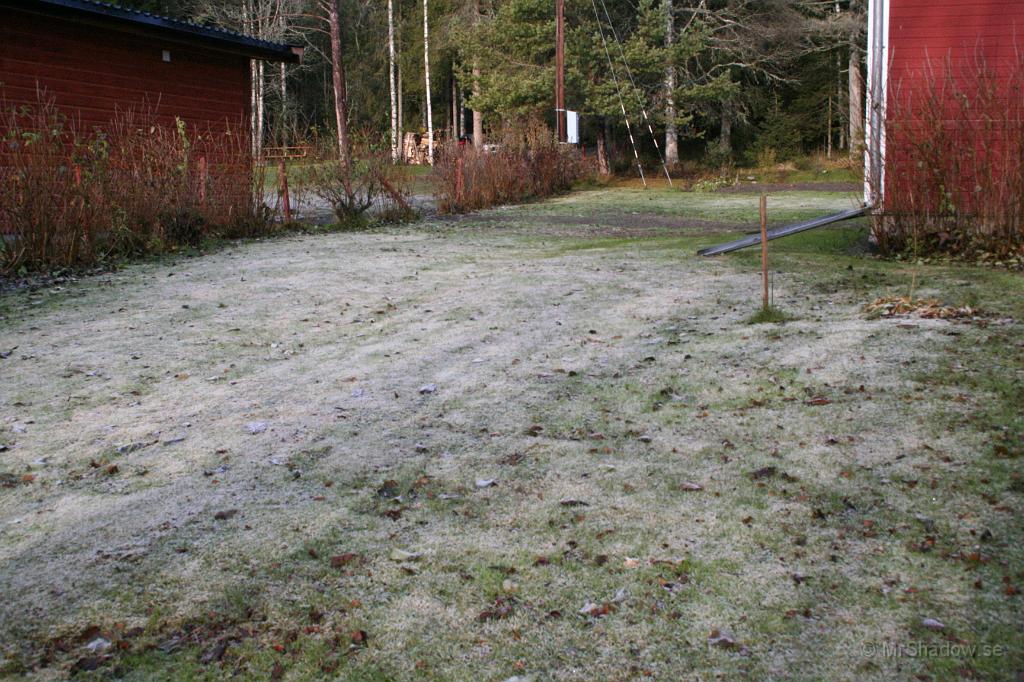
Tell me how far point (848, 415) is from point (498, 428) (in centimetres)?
152

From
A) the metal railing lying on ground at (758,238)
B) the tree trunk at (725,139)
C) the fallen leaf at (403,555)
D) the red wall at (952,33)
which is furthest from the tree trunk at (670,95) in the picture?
the fallen leaf at (403,555)

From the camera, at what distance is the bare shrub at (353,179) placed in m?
12.9

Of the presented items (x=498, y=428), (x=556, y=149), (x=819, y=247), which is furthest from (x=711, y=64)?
(x=498, y=428)

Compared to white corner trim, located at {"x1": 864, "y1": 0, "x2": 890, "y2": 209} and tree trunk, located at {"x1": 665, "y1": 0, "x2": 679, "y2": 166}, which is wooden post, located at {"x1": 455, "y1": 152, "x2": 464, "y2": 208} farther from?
tree trunk, located at {"x1": 665, "y1": 0, "x2": 679, "y2": 166}

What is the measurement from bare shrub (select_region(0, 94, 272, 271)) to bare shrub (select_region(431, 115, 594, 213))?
427cm

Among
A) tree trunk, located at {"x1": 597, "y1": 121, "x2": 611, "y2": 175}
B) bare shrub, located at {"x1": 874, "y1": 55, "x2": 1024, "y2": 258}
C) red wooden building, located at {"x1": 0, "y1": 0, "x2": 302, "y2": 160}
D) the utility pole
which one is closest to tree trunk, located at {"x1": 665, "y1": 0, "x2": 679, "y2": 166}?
tree trunk, located at {"x1": 597, "y1": 121, "x2": 611, "y2": 175}

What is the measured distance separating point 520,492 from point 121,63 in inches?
480

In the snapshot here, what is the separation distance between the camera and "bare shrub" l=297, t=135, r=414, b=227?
509 inches

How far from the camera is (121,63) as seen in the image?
13383mm

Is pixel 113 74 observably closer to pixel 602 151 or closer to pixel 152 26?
pixel 152 26

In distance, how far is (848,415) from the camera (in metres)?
4.11

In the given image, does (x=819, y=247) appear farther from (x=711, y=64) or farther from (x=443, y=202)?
(x=711, y=64)

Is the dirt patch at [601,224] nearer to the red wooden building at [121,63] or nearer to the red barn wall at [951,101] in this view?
the red barn wall at [951,101]

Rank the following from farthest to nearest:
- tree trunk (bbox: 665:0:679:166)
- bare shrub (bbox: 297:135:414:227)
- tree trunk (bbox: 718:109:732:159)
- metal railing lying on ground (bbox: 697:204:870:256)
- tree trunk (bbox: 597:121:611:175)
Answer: tree trunk (bbox: 718:109:732:159)
tree trunk (bbox: 597:121:611:175)
tree trunk (bbox: 665:0:679:166)
bare shrub (bbox: 297:135:414:227)
metal railing lying on ground (bbox: 697:204:870:256)
